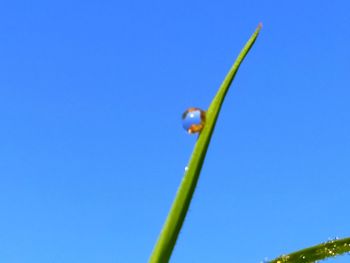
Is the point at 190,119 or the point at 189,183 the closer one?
the point at 189,183

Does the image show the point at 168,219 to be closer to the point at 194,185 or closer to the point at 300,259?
the point at 194,185

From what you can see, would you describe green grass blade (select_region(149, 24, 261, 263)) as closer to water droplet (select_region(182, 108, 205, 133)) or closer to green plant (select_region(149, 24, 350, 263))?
green plant (select_region(149, 24, 350, 263))

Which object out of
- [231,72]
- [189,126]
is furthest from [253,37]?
[189,126]

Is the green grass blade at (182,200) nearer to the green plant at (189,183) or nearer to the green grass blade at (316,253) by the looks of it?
the green plant at (189,183)

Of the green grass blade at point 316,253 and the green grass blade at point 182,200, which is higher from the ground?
the green grass blade at point 182,200

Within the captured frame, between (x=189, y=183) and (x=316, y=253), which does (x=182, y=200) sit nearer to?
(x=189, y=183)

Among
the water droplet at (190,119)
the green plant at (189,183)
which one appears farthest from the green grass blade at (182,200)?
the water droplet at (190,119)

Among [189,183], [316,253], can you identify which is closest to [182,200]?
[189,183]

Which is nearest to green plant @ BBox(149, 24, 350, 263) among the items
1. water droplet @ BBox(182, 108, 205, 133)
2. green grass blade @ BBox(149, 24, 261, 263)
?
green grass blade @ BBox(149, 24, 261, 263)

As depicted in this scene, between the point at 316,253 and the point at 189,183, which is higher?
the point at 189,183
